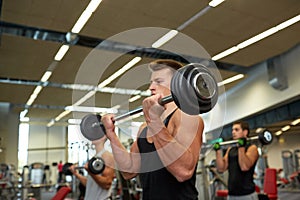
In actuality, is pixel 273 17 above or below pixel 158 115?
above

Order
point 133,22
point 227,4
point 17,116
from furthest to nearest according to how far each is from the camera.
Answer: point 17,116 → point 133,22 → point 227,4

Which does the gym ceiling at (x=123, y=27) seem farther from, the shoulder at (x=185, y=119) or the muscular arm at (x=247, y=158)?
the shoulder at (x=185, y=119)

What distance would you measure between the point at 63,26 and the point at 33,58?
60.9 inches

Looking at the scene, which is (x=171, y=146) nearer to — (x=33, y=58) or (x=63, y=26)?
(x=63, y=26)

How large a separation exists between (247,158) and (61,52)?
13.9 feet

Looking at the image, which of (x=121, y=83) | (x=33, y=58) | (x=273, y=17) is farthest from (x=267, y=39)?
(x=121, y=83)

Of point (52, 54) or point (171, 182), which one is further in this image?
A: point (52, 54)

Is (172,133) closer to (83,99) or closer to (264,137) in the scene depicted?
(83,99)

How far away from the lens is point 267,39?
5719 millimetres

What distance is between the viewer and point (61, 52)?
5730 mm

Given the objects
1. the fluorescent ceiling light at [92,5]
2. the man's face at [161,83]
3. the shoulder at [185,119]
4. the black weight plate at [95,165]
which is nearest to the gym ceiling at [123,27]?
the fluorescent ceiling light at [92,5]

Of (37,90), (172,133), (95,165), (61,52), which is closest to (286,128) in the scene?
(61,52)

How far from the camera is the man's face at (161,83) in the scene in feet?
3.99

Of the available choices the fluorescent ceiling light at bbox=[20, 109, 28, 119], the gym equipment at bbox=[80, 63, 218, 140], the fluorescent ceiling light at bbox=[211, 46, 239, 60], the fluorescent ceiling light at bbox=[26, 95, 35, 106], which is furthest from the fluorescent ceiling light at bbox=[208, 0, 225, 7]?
the fluorescent ceiling light at bbox=[20, 109, 28, 119]
